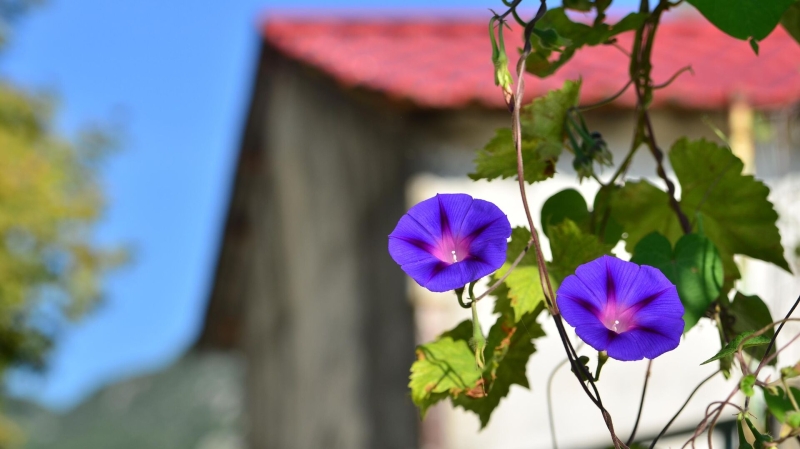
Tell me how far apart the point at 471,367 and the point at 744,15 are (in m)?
0.29

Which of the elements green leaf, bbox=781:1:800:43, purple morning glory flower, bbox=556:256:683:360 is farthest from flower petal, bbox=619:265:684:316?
green leaf, bbox=781:1:800:43

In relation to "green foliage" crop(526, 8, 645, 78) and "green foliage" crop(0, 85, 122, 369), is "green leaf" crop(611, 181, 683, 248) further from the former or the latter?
"green foliage" crop(0, 85, 122, 369)

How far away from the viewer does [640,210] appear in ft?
2.45

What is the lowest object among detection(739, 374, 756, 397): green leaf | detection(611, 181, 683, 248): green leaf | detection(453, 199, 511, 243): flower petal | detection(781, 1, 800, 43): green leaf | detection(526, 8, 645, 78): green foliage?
detection(739, 374, 756, 397): green leaf

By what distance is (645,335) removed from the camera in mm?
484

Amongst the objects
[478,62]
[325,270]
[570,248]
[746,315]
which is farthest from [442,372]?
[325,270]

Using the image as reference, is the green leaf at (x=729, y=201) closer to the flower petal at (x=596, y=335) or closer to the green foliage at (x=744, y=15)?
the green foliage at (x=744, y=15)

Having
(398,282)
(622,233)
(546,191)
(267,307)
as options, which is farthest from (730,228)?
(267,307)

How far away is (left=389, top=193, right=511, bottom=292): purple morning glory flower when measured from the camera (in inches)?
19.6

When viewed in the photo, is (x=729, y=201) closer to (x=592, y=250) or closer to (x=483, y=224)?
(x=592, y=250)

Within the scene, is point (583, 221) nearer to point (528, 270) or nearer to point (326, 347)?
point (528, 270)

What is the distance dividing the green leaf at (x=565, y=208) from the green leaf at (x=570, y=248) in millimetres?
59

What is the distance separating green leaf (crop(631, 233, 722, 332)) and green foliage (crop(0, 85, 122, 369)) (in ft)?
28.8

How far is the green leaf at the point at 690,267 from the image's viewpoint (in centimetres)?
63
